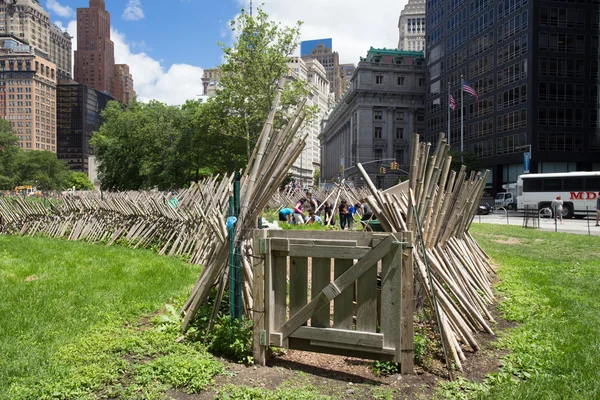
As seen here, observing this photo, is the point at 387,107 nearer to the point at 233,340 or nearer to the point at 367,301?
the point at 233,340

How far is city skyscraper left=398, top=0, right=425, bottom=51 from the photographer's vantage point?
532 feet

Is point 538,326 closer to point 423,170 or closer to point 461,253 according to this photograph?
point 461,253

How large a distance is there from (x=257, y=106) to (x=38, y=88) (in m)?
152

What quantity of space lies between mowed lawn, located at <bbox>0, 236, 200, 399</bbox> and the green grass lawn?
13.7 ft

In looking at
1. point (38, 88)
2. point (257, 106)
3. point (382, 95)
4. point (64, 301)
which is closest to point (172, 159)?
point (257, 106)

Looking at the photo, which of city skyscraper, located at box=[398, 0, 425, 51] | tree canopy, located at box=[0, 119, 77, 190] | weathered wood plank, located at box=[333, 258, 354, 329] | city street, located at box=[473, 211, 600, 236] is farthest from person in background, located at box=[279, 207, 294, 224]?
city skyscraper, located at box=[398, 0, 425, 51]

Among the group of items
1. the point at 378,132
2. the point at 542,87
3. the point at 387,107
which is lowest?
the point at 542,87

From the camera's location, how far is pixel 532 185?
36.4 m

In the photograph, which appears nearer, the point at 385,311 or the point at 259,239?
the point at 385,311

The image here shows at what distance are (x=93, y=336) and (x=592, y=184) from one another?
35319 mm

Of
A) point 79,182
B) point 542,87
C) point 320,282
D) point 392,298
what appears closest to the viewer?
point 392,298

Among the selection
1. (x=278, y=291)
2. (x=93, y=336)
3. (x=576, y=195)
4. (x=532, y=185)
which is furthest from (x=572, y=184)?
(x=93, y=336)

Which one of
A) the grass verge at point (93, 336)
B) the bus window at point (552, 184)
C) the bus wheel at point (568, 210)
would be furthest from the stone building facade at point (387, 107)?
the grass verge at point (93, 336)

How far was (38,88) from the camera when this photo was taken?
156 metres
